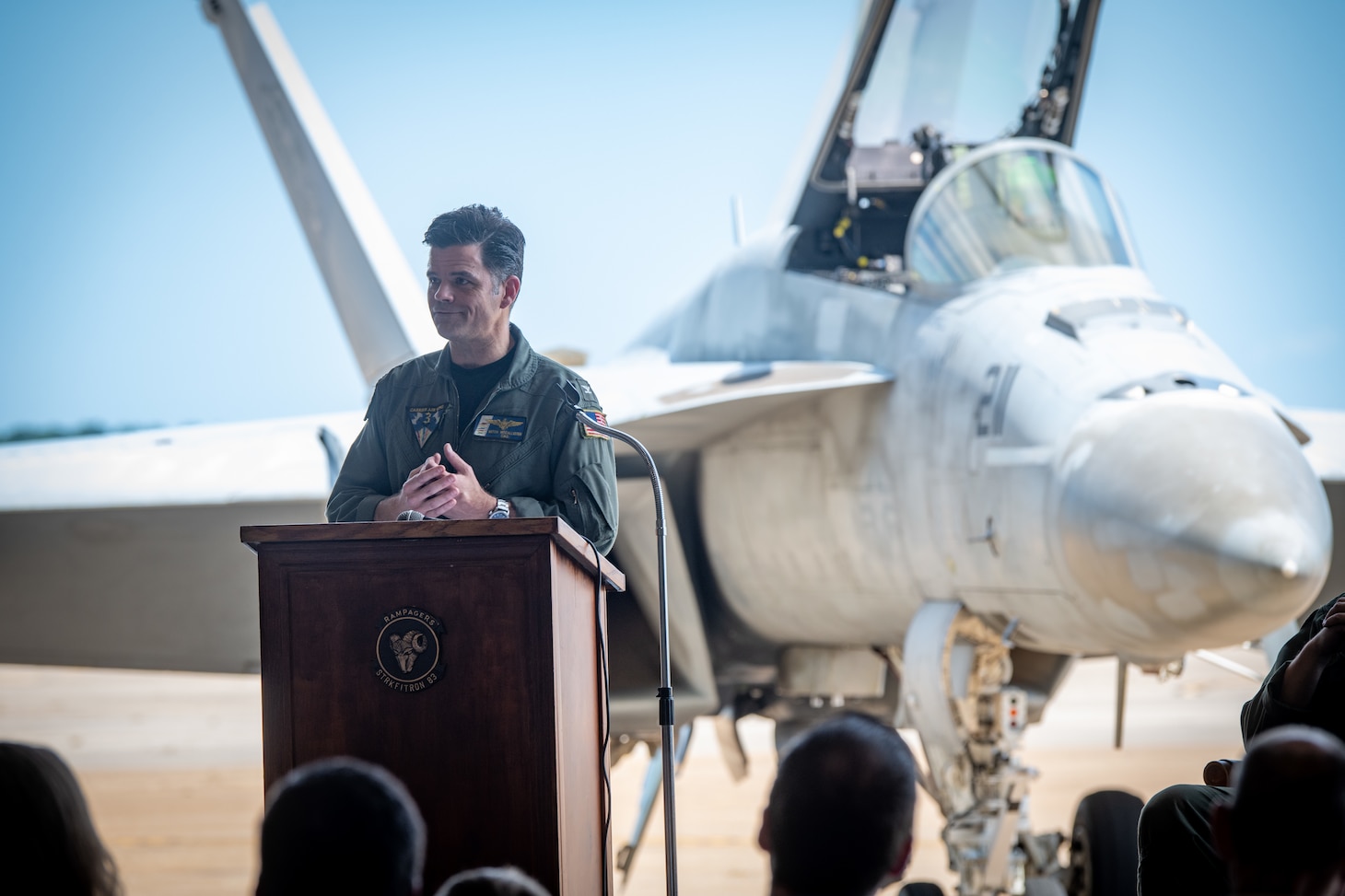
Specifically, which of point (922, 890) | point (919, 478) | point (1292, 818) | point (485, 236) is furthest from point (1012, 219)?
point (1292, 818)

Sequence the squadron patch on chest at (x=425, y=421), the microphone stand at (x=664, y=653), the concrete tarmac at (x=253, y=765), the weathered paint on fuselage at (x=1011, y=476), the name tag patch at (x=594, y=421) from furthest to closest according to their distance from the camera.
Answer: the concrete tarmac at (x=253, y=765)
the weathered paint on fuselage at (x=1011, y=476)
the squadron patch on chest at (x=425, y=421)
the name tag patch at (x=594, y=421)
the microphone stand at (x=664, y=653)

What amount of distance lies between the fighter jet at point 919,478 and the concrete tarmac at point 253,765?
3.41m

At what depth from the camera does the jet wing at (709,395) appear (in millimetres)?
6043

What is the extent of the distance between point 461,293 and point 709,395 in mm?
3157

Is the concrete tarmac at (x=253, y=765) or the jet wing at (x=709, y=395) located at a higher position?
the jet wing at (x=709, y=395)

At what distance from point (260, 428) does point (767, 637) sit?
2.97 meters

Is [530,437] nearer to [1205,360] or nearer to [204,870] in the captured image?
[1205,360]

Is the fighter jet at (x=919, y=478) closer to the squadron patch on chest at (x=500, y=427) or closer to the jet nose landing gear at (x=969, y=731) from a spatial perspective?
the jet nose landing gear at (x=969, y=731)

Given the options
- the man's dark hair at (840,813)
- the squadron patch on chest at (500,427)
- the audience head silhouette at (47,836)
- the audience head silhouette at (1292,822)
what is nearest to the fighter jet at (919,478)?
the squadron patch on chest at (500,427)

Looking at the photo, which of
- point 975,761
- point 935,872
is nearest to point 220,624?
point 975,761

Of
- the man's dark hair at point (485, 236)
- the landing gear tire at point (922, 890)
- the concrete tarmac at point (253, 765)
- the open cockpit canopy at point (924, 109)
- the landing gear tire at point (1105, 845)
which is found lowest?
→ the concrete tarmac at point (253, 765)

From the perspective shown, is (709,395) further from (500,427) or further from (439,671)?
(439,671)

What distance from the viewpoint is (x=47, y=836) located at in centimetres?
175

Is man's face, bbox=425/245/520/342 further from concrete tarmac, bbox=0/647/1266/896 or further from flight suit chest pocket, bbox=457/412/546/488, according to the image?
concrete tarmac, bbox=0/647/1266/896
